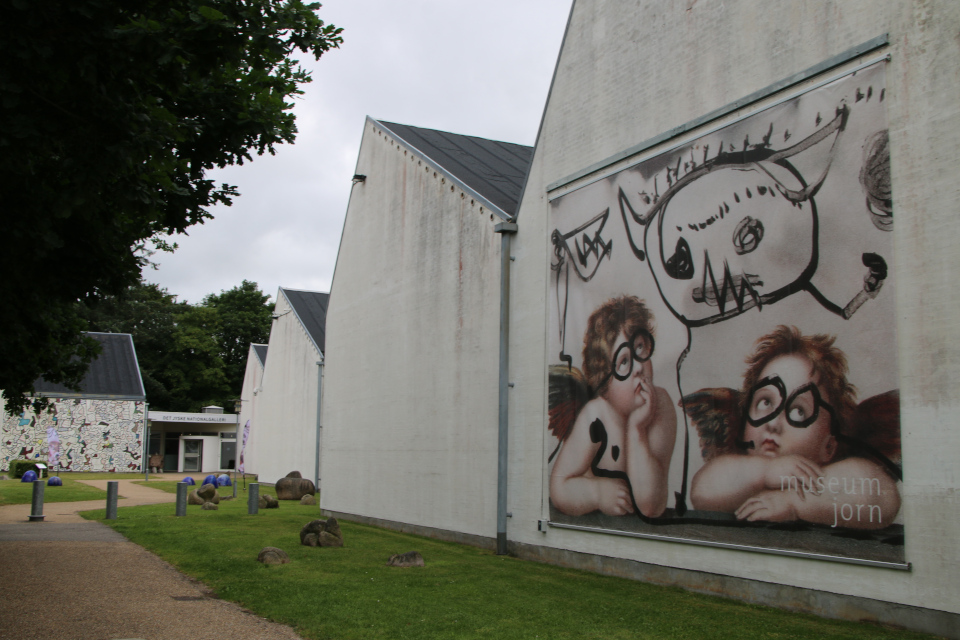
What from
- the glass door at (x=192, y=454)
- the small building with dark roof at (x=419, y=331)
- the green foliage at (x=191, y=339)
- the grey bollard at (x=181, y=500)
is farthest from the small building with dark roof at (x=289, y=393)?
the green foliage at (x=191, y=339)

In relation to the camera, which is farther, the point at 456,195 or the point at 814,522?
the point at 456,195

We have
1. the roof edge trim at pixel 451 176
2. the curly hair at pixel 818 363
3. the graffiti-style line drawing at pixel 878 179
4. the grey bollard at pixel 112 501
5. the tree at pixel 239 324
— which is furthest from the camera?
the tree at pixel 239 324

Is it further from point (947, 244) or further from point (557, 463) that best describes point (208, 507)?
point (947, 244)

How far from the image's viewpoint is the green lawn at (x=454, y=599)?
312 inches

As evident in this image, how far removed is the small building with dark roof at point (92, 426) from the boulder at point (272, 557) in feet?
109

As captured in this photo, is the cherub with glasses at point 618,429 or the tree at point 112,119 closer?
the tree at point 112,119

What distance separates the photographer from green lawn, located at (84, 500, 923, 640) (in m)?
7.93

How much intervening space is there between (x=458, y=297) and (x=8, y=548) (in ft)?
29.5

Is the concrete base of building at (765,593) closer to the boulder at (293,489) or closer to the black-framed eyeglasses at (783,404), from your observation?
the black-framed eyeglasses at (783,404)

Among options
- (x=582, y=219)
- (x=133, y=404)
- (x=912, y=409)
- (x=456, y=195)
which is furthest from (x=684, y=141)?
(x=133, y=404)

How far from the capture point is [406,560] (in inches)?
481

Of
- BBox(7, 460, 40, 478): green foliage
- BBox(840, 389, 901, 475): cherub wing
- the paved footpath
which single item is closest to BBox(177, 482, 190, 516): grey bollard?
the paved footpath

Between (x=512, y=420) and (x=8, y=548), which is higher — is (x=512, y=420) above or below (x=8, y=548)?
above

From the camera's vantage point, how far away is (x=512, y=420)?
46.2 ft
